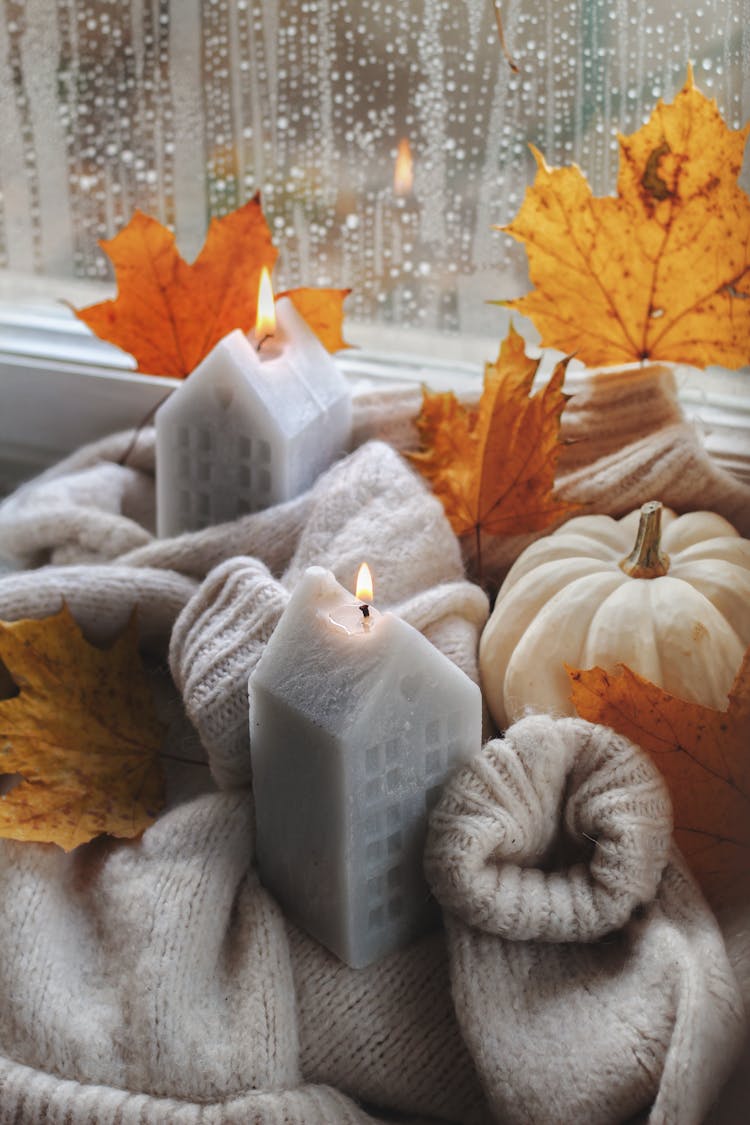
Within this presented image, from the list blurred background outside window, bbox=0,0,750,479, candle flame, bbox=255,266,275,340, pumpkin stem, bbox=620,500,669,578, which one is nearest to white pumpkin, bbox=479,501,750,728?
pumpkin stem, bbox=620,500,669,578

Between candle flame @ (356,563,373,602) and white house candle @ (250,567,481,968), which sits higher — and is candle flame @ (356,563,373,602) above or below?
above

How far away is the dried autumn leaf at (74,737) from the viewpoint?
67 centimetres

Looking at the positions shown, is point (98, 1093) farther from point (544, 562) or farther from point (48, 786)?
point (544, 562)

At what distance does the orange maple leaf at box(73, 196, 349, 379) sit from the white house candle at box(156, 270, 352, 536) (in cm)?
9

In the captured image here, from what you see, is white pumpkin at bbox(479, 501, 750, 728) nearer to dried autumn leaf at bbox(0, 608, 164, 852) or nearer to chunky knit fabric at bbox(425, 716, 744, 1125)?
chunky knit fabric at bbox(425, 716, 744, 1125)

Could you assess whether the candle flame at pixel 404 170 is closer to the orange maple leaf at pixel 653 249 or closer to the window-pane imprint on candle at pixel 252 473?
the orange maple leaf at pixel 653 249

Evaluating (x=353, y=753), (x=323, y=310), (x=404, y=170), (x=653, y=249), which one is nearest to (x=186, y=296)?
(x=323, y=310)

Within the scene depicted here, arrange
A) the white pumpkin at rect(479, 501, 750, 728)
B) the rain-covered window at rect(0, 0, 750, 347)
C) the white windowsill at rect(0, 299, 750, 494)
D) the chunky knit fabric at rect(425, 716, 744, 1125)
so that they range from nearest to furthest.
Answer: the chunky knit fabric at rect(425, 716, 744, 1125) < the white pumpkin at rect(479, 501, 750, 728) < the rain-covered window at rect(0, 0, 750, 347) < the white windowsill at rect(0, 299, 750, 494)

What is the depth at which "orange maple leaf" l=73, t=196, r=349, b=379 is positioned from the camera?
910 millimetres

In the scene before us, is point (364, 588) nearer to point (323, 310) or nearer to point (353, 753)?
point (353, 753)

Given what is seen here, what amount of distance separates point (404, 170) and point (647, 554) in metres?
0.45

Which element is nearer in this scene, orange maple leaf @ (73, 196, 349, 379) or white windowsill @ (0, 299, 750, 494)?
orange maple leaf @ (73, 196, 349, 379)

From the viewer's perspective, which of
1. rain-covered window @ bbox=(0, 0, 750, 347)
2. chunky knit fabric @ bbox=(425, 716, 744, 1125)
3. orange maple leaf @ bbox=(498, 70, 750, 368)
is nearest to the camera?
chunky knit fabric @ bbox=(425, 716, 744, 1125)

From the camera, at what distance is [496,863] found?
0.59 meters
